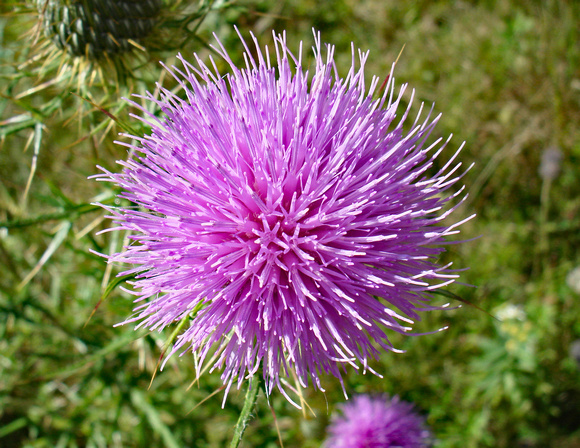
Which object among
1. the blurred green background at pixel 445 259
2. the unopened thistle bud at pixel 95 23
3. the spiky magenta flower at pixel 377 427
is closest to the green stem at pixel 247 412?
the blurred green background at pixel 445 259

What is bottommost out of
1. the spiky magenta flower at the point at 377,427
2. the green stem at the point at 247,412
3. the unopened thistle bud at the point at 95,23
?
the green stem at the point at 247,412

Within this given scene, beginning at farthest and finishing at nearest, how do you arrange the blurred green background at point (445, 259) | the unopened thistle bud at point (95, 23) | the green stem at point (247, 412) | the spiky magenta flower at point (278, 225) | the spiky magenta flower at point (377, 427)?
the blurred green background at point (445, 259) < the spiky magenta flower at point (377, 427) < the unopened thistle bud at point (95, 23) < the spiky magenta flower at point (278, 225) < the green stem at point (247, 412)

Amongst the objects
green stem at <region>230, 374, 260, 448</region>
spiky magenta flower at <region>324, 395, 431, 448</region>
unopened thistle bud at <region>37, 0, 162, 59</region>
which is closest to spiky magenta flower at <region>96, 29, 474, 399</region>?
green stem at <region>230, 374, 260, 448</region>

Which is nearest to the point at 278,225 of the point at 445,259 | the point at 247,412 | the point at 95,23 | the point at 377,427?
the point at 247,412

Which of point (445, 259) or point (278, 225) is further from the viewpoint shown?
point (445, 259)

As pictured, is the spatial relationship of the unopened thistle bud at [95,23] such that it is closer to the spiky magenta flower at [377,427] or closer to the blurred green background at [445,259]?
the blurred green background at [445,259]

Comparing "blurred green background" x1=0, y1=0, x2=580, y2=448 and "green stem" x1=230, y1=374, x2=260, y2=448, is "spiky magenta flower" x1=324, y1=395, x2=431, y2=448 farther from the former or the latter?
"green stem" x1=230, y1=374, x2=260, y2=448

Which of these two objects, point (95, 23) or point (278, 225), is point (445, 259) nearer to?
point (278, 225)
